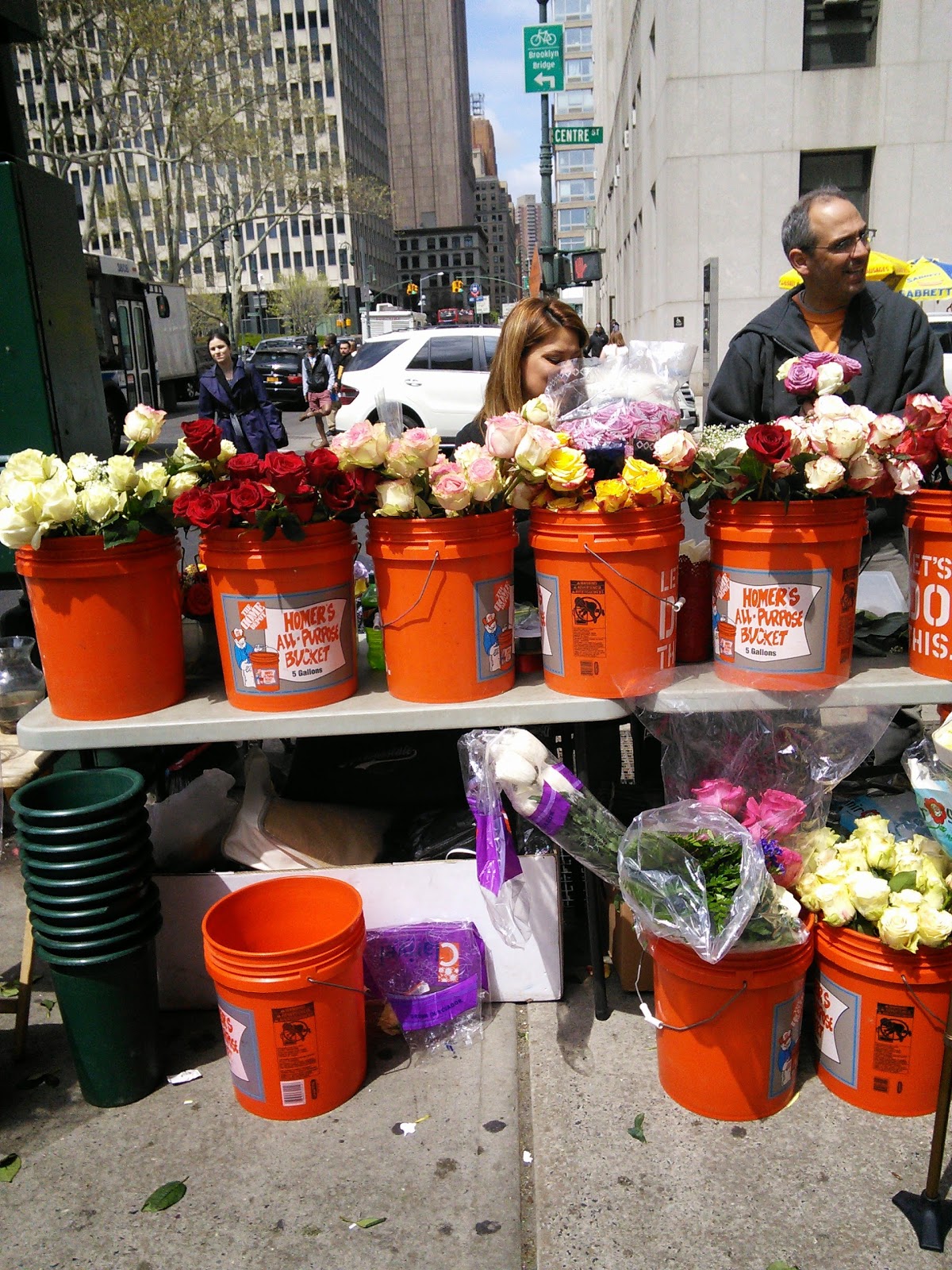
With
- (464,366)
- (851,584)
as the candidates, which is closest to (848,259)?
(851,584)

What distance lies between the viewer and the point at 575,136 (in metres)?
17.2

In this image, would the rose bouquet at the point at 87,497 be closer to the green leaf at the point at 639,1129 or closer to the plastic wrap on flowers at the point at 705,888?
the plastic wrap on flowers at the point at 705,888

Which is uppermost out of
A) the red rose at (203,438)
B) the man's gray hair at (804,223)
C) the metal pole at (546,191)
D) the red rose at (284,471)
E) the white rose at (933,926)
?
the metal pole at (546,191)

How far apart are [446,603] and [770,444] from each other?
0.89 m

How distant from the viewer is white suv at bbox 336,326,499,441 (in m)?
13.7

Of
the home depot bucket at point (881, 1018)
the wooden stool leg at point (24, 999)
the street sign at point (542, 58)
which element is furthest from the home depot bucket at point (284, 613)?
the street sign at point (542, 58)

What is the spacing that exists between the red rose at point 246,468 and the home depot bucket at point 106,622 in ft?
1.00

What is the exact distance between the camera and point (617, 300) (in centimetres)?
3628

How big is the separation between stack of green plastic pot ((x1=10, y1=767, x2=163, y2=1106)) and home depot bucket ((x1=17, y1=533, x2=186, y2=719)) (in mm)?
277

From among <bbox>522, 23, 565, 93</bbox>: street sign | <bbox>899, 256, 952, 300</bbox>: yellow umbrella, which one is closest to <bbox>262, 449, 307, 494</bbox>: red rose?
<bbox>899, 256, 952, 300</bbox>: yellow umbrella

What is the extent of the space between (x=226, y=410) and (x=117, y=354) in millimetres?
14939

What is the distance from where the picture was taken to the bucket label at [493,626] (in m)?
2.57

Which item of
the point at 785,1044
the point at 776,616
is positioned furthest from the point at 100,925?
the point at 776,616

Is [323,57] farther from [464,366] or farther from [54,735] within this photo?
[54,735]
